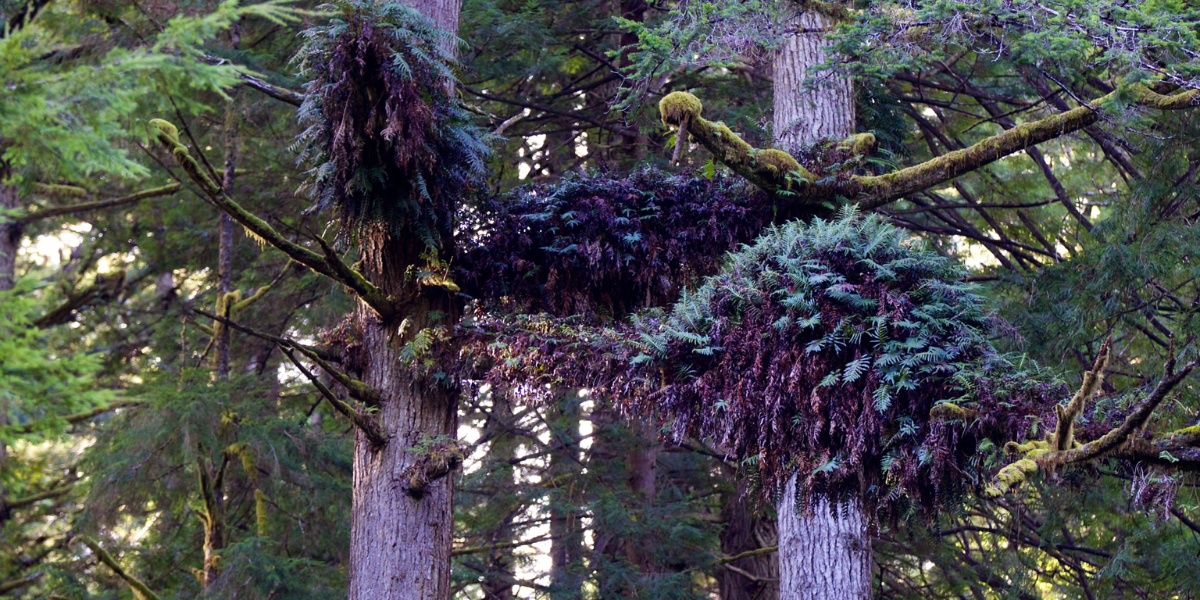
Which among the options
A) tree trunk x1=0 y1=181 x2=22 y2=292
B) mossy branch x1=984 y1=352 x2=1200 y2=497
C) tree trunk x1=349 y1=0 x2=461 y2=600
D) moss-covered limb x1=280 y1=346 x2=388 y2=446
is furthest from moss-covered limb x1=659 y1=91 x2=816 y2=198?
tree trunk x1=0 y1=181 x2=22 y2=292

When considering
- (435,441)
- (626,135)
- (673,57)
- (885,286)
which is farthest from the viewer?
(626,135)

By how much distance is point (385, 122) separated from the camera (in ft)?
18.5

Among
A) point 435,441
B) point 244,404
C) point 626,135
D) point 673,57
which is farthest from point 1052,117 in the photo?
point 244,404

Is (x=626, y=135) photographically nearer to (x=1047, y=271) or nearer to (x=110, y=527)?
(x=1047, y=271)

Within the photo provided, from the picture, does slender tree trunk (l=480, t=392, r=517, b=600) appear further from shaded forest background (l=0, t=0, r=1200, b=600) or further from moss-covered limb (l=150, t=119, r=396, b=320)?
moss-covered limb (l=150, t=119, r=396, b=320)

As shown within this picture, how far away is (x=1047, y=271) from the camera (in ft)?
25.2

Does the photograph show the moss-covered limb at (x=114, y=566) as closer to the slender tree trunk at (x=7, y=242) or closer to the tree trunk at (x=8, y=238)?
the slender tree trunk at (x=7, y=242)

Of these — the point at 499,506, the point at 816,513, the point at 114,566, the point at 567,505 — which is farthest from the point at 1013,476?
the point at 499,506

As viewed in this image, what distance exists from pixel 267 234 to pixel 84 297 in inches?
209

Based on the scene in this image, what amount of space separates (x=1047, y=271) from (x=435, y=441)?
5.31 metres

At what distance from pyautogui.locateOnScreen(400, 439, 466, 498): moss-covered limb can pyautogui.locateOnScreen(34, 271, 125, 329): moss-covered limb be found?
4.98 metres

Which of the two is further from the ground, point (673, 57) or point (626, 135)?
point (626, 135)

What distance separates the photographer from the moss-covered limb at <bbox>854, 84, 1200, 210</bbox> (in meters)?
5.86

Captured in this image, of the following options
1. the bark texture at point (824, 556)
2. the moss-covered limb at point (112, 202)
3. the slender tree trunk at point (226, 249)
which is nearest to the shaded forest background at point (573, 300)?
the slender tree trunk at point (226, 249)
